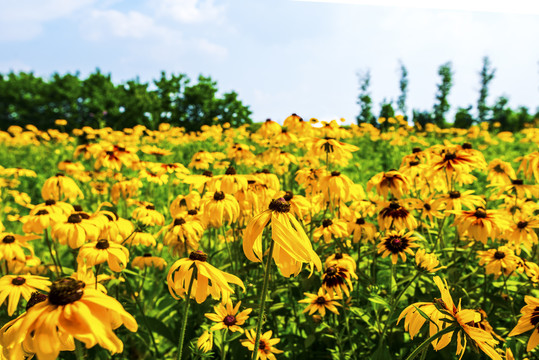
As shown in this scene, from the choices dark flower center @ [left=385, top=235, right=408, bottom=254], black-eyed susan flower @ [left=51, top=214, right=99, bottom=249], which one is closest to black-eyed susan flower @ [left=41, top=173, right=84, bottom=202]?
black-eyed susan flower @ [left=51, top=214, right=99, bottom=249]

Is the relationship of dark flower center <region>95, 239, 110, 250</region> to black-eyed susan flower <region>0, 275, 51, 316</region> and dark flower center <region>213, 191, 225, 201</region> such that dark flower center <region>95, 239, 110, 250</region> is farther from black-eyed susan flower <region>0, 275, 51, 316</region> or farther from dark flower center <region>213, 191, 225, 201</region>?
dark flower center <region>213, 191, 225, 201</region>

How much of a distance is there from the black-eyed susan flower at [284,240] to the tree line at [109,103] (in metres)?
22.1

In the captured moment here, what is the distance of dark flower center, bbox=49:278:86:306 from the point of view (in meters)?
0.79

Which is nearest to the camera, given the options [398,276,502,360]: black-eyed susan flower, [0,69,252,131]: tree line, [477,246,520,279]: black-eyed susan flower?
[398,276,502,360]: black-eyed susan flower

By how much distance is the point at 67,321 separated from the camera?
2.56ft

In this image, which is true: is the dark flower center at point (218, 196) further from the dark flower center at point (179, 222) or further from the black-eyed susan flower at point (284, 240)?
the black-eyed susan flower at point (284, 240)

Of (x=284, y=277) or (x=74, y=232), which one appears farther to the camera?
(x=284, y=277)

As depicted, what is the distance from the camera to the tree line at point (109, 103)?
26.2 meters

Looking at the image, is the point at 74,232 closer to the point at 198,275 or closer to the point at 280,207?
the point at 198,275

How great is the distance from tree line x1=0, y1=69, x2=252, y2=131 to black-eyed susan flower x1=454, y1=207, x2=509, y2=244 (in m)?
21.2

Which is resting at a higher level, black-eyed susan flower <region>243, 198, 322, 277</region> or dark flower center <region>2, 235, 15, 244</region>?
black-eyed susan flower <region>243, 198, 322, 277</region>

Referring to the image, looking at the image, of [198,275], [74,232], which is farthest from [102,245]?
[198,275]

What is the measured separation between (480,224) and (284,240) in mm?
1643

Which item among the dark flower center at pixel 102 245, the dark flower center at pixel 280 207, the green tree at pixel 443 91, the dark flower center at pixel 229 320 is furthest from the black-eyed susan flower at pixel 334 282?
the green tree at pixel 443 91
